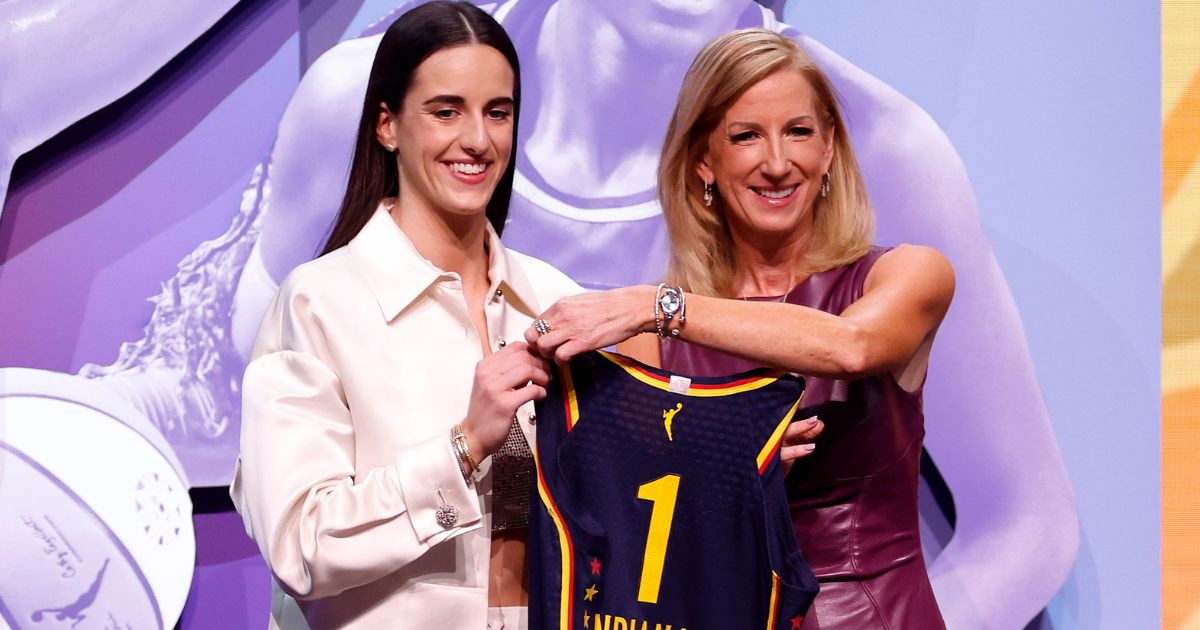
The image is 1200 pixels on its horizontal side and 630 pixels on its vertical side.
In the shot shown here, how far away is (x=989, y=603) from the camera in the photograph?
2.79 m

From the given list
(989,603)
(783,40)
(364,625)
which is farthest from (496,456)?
(989,603)

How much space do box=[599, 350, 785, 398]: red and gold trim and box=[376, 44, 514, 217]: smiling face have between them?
1.28 feet

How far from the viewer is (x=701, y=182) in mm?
2287

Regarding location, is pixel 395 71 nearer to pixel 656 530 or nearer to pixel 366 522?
pixel 366 522

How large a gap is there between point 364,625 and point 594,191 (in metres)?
1.44

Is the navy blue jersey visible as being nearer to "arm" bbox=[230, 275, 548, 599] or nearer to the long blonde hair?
"arm" bbox=[230, 275, 548, 599]

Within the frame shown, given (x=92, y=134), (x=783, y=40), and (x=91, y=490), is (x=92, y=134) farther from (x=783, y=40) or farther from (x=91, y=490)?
(x=783, y=40)

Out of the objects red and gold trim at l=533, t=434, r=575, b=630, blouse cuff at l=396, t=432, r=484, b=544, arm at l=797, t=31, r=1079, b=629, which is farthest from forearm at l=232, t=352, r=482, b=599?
arm at l=797, t=31, r=1079, b=629

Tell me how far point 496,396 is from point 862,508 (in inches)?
27.8

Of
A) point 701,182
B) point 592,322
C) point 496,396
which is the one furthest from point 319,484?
point 701,182

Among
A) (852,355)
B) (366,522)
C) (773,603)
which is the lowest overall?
(773,603)

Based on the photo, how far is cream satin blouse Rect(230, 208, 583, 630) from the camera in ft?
5.59

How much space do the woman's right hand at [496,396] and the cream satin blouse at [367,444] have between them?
0.05 metres

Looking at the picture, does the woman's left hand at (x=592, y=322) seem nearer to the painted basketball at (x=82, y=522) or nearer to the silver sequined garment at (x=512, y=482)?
the silver sequined garment at (x=512, y=482)
